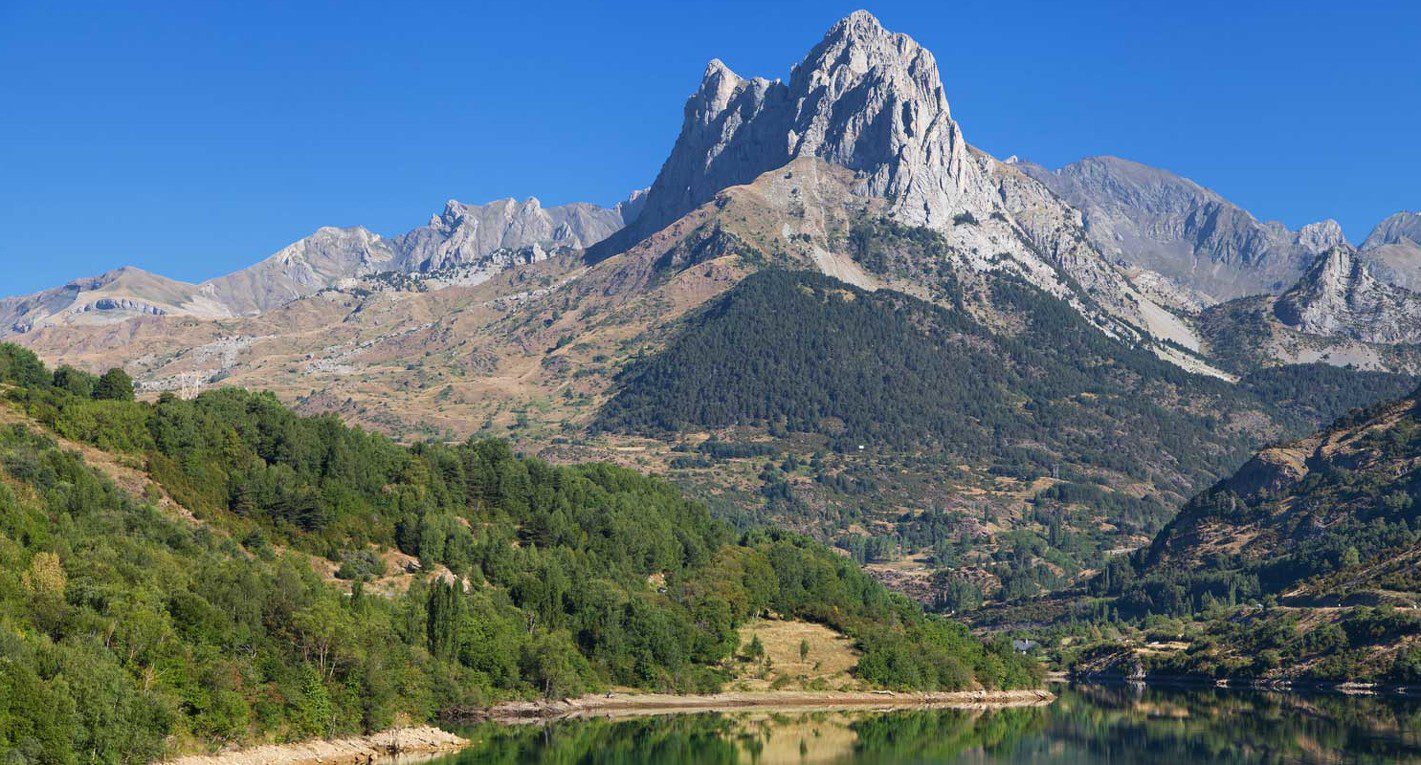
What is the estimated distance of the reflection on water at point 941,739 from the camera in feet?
468

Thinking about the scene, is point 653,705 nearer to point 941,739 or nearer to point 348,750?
point 941,739

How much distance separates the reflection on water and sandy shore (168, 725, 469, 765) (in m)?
3.96

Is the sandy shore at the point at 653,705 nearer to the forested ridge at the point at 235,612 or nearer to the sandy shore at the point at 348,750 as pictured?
the forested ridge at the point at 235,612

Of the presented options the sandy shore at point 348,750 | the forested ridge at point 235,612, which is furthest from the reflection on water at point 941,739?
the forested ridge at point 235,612

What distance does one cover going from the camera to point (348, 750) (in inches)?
5290

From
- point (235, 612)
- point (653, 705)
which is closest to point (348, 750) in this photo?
point (235, 612)

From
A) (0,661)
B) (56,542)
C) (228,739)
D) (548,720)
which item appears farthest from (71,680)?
(548,720)

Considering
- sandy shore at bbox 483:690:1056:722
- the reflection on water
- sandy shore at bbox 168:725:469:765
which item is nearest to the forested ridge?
sandy shore at bbox 168:725:469:765

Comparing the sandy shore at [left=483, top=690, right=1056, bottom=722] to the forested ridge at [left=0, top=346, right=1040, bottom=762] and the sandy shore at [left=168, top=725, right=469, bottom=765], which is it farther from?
the sandy shore at [left=168, top=725, right=469, bottom=765]

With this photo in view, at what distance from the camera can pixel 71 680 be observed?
108188 millimetres

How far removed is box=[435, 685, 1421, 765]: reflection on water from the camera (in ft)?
468

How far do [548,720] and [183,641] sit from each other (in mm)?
50756

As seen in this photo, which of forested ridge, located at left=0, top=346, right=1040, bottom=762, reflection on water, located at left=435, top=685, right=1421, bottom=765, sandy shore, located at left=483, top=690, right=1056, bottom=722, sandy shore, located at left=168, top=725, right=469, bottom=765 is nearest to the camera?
forested ridge, located at left=0, top=346, right=1040, bottom=762

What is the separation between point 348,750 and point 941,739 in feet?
202
